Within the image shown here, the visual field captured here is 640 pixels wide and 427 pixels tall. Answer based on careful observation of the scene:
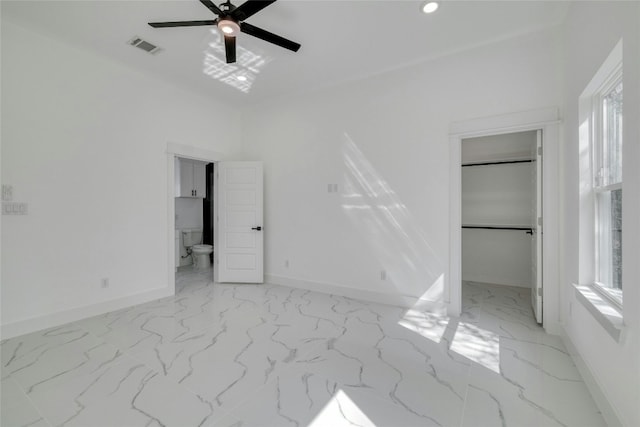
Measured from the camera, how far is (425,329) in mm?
2812

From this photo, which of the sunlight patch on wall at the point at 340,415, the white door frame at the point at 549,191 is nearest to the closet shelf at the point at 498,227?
the white door frame at the point at 549,191

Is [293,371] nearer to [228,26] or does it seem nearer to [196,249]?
[228,26]

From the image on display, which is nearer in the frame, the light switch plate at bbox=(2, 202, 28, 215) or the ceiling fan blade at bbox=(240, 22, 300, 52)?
the ceiling fan blade at bbox=(240, 22, 300, 52)

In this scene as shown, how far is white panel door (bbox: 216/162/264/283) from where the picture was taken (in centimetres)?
451

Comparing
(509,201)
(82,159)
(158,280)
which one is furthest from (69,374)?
(509,201)

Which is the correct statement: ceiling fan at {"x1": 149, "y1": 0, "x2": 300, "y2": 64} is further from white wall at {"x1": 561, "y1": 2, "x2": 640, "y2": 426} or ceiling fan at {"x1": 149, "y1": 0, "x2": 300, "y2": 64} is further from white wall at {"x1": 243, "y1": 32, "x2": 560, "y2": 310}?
white wall at {"x1": 561, "y1": 2, "x2": 640, "y2": 426}

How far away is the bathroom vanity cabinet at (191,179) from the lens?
573cm

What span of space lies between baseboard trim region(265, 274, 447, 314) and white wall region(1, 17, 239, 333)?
171 cm

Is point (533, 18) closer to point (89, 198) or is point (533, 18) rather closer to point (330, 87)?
point (330, 87)

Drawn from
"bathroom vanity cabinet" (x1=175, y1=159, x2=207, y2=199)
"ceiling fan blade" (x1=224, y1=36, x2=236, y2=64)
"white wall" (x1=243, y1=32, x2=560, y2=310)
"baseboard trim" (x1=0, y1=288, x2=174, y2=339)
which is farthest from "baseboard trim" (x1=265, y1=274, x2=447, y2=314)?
"ceiling fan blade" (x1=224, y1=36, x2=236, y2=64)

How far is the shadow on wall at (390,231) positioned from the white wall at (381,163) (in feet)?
0.04

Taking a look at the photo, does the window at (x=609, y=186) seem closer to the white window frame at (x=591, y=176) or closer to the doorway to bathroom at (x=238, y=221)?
the white window frame at (x=591, y=176)

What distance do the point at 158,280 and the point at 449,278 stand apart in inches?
A: 146

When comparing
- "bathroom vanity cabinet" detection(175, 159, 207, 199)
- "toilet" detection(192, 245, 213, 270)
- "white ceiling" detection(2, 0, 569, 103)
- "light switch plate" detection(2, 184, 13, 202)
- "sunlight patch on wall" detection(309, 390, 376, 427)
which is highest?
"white ceiling" detection(2, 0, 569, 103)
